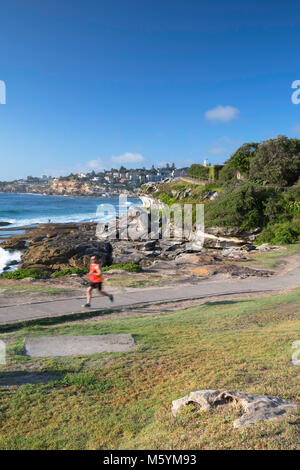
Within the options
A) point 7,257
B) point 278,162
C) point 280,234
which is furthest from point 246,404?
point 278,162

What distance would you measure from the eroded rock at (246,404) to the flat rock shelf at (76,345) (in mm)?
2760

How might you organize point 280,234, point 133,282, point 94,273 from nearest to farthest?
1. point 94,273
2. point 133,282
3. point 280,234

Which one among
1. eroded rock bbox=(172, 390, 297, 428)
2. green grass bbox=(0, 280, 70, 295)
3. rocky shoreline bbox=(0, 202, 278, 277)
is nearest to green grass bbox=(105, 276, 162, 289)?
green grass bbox=(0, 280, 70, 295)

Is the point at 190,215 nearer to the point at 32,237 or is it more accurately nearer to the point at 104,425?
the point at 32,237

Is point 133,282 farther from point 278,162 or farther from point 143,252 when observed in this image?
point 278,162

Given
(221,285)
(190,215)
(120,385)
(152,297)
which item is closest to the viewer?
(120,385)

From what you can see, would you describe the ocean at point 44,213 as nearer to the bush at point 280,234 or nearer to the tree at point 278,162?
the tree at point 278,162

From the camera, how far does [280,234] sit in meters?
27.8

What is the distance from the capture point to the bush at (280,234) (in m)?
26.9

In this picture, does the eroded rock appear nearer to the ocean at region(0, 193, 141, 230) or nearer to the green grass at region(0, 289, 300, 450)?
the green grass at region(0, 289, 300, 450)

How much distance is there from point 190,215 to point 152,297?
25.8 meters

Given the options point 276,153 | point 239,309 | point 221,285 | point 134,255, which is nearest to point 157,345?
point 239,309

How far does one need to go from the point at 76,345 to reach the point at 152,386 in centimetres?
245

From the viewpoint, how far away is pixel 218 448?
3801 mm
